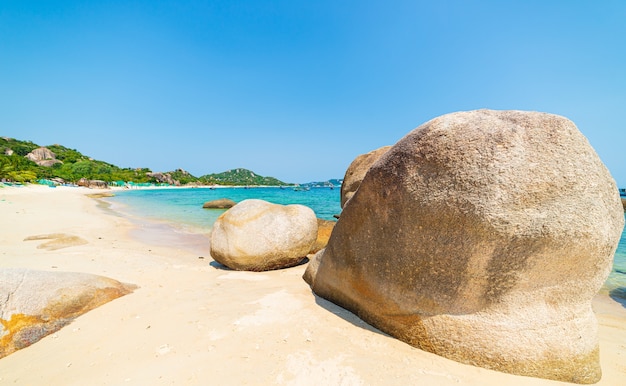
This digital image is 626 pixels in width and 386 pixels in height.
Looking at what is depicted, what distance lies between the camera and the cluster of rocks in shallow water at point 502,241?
242 cm

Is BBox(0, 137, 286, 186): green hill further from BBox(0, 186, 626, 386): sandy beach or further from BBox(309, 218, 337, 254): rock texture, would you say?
BBox(0, 186, 626, 386): sandy beach

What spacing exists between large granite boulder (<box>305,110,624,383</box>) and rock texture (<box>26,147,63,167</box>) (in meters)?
96.0

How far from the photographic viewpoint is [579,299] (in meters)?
2.59

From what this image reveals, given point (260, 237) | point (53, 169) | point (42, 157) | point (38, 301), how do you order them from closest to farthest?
point (38, 301) → point (260, 237) → point (53, 169) → point (42, 157)

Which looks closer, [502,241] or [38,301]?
[502,241]

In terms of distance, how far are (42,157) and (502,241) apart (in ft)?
341

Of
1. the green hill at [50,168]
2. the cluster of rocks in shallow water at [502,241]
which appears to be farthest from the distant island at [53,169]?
the cluster of rocks in shallow water at [502,241]

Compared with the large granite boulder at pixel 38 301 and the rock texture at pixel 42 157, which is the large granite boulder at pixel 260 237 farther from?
the rock texture at pixel 42 157

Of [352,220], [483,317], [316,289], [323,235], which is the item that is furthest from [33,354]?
[323,235]

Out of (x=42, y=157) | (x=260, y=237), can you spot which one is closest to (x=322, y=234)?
(x=260, y=237)

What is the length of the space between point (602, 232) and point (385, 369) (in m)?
2.12

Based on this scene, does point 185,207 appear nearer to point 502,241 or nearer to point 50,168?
point 502,241

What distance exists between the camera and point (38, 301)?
3.24m

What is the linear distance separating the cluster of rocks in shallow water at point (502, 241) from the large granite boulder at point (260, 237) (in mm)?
3357
